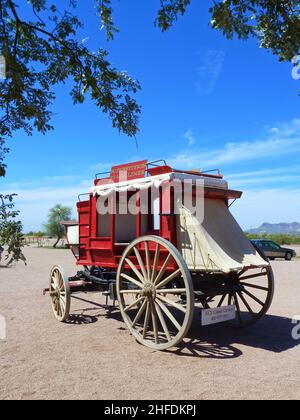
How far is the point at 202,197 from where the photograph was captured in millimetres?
6965

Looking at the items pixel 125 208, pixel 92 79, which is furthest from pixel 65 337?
pixel 92 79

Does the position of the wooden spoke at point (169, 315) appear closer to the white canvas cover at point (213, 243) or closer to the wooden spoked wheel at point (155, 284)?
the wooden spoked wheel at point (155, 284)

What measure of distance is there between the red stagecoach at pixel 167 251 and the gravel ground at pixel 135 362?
1.38 feet

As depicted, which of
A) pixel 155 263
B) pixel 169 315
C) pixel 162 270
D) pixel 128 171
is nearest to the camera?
pixel 169 315

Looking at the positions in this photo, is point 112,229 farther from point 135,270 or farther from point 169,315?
point 169,315

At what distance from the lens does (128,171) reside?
764cm

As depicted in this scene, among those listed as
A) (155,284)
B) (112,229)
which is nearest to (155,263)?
(155,284)

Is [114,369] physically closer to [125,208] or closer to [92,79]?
[125,208]

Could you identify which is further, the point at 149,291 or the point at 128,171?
the point at 128,171

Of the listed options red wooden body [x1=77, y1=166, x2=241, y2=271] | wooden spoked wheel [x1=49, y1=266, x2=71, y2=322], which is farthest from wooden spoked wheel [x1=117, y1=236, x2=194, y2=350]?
wooden spoked wheel [x1=49, y1=266, x2=71, y2=322]

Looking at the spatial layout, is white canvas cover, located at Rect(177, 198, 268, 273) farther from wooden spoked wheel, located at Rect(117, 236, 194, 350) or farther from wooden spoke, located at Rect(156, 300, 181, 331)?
→ wooden spoke, located at Rect(156, 300, 181, 331)

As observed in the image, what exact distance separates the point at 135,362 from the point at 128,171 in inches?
141

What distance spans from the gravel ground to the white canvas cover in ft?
4.52

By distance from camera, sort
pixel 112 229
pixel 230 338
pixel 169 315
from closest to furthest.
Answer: pixel 169 315 < pixel 230 338 < pixel 112 229
